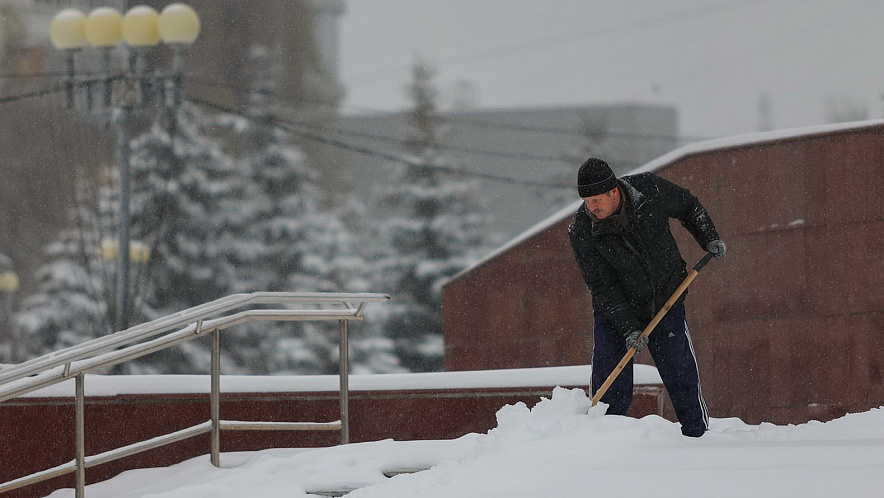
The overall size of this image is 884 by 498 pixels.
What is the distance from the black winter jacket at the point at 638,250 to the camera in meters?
5.18

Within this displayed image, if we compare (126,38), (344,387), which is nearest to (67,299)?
(126,38)

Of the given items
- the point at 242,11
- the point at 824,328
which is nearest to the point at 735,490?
the point at 824,328

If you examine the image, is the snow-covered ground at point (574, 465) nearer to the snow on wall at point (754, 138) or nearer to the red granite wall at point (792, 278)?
the red granite wall at point (792, 278)

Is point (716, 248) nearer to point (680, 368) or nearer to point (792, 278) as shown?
point (680, 368)

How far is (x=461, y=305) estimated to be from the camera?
11.4 m

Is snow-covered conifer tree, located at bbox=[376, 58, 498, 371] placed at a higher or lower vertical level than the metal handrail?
lower

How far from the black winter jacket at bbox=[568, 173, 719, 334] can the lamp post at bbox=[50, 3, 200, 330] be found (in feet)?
25.7

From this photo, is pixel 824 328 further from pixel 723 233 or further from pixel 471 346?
pixel 471 346

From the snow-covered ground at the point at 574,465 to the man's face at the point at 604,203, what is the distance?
871 mm

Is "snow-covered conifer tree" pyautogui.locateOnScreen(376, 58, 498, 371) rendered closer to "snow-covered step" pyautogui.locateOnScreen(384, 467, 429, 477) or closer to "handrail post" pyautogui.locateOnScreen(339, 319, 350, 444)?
"handrail post" pyautogui.locateOnScreen(339, 319, 350, 444)

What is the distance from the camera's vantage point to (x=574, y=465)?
393 centimetres

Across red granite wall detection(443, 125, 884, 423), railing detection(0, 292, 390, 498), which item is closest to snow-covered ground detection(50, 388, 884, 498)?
railing detection(0, 292, 390, 498)

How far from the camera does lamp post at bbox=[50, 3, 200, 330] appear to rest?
11992 millimetres

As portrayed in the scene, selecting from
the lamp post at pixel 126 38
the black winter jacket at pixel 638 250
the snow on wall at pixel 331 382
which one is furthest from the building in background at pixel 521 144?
the black winter jacket at pixel 638 250
